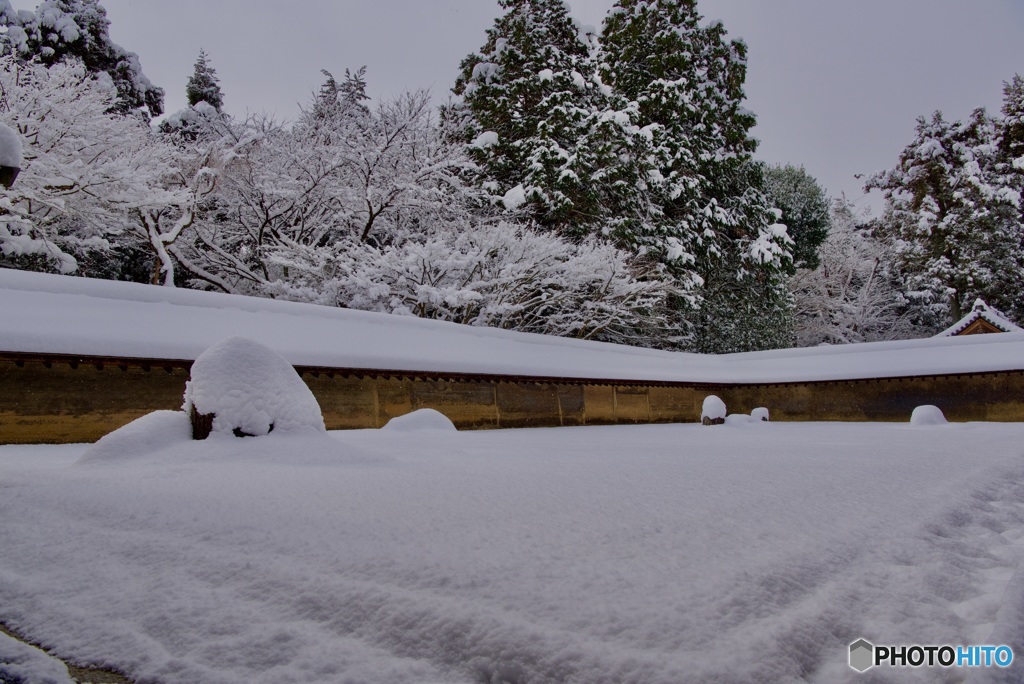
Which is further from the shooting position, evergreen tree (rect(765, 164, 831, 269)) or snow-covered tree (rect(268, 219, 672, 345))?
evergreen tree (rect(765, 164, 831, 269))

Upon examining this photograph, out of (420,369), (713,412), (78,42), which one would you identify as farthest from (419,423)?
(78,42)

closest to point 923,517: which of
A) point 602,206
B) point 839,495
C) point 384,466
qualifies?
point 839,495

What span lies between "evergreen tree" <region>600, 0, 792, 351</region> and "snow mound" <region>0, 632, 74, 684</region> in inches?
610

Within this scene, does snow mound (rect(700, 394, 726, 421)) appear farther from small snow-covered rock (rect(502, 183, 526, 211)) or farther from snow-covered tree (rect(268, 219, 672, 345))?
small snow-covered rock (rect(502, 183, 526, 211))

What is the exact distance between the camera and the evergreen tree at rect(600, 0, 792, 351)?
52.3 ft

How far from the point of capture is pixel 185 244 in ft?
44.3

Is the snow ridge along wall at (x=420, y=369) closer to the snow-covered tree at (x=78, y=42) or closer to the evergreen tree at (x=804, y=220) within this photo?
the evergreen tree at (x=804, y=220)

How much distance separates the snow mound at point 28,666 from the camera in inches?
42.1

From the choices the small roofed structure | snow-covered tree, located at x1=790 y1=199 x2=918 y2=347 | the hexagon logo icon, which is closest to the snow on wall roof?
the hexagon logo icon

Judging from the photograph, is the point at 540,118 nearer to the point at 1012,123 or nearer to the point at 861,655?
the point at 861,655

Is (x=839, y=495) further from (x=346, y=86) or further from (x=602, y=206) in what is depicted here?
(x=346, y=86)

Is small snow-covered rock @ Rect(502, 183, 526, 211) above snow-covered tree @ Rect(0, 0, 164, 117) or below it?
below

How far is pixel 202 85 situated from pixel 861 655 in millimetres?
23787

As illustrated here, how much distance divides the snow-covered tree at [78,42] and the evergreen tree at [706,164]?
13521 mm
